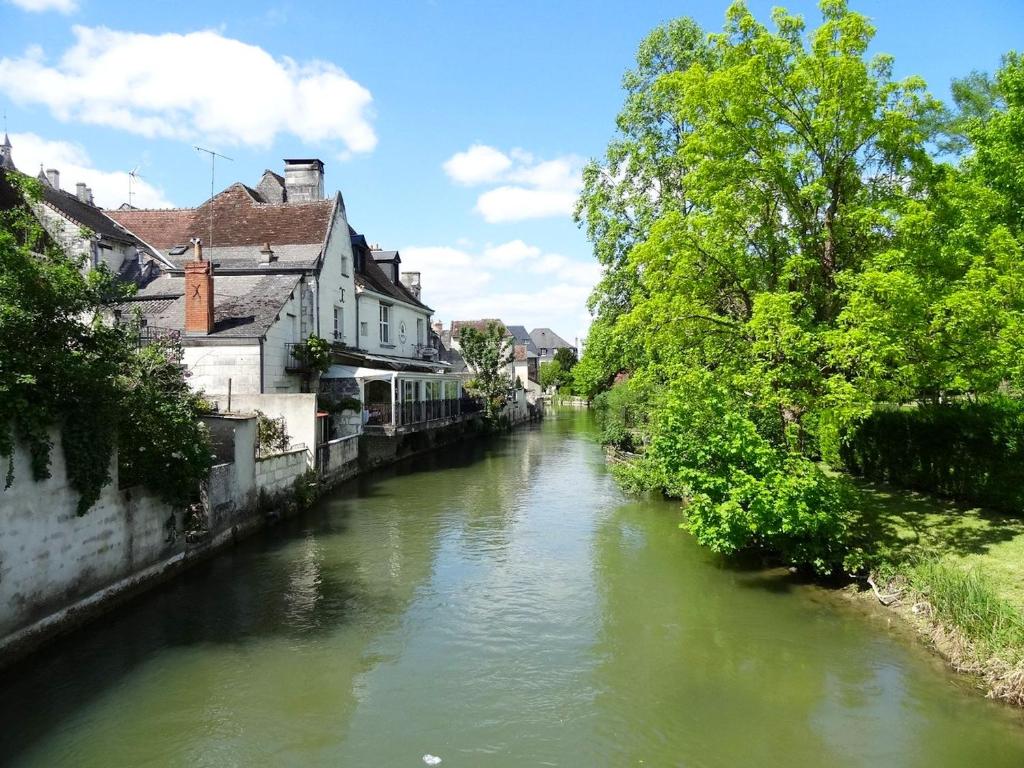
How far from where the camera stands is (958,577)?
986 centimetres

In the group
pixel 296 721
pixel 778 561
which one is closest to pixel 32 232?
pixel 296 721

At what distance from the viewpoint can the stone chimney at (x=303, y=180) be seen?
3497cm

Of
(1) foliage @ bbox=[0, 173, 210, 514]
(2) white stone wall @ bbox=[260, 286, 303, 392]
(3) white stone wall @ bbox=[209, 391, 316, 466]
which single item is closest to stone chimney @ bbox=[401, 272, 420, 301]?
(2) white stone wall @ bbox=[260, 286, 303, 392]

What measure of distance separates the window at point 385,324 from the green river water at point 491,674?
Result: 67.8ft

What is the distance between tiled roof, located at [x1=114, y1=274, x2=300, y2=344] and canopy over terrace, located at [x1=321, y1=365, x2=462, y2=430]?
138 inches

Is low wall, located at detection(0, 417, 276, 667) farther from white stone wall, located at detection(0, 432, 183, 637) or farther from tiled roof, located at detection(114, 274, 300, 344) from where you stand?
tiled roof, located at detection(114, 274, 300, 344)

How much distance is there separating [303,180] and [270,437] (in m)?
19.8

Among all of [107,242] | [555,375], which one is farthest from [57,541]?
[555,375]

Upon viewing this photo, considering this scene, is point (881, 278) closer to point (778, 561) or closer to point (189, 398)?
point (778, 561)

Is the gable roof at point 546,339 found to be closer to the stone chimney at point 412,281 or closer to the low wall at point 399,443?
the stone chimney at point 412,281

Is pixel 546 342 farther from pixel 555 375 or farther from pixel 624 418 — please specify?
pixel 624 418

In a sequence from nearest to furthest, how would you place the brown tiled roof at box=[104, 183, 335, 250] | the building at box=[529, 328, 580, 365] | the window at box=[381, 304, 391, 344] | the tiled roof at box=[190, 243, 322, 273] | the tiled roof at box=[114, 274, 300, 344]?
the tiled roof at box=[114, 274, 300, 344] → the tiled roof at box=[190, 243, 322, 273] → the brown tiled roof at box=[104, 183, 335, 250] → the window at box=[381, 304, 391, 344] → the building at box=[529, 328, 580, 365]

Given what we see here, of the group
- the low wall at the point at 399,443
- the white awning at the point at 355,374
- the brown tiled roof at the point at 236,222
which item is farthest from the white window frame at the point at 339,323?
the low wall at the point at 399,443

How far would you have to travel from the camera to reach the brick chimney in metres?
22.7
